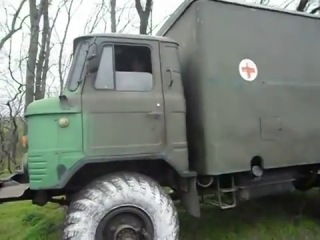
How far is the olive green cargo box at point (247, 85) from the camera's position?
18.1 feet

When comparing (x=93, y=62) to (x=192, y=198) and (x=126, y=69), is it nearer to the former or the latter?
(x=126, y=69)

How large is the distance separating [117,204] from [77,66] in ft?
5.09

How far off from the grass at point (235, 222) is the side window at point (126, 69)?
2.17m

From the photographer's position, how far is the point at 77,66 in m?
5.11

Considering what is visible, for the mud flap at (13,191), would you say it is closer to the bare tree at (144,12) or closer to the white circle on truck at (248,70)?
the white circle on truck at (248,70)

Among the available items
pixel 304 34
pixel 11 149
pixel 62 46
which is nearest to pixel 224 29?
pixel 304 34

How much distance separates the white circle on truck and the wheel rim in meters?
2.12

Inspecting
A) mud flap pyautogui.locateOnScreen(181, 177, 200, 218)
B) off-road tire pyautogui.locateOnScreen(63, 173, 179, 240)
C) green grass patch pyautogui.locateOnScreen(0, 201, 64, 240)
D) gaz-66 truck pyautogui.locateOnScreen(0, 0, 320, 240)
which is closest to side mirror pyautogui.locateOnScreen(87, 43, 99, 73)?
gaz-66 truck pyautogui.locateOnScreen(0, 0, 320, 240)

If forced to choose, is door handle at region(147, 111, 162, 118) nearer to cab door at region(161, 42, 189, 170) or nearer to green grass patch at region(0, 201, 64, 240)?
cab door at region(161, 42, 189, 170)

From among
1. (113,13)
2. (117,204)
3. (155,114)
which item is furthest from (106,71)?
(113,13)

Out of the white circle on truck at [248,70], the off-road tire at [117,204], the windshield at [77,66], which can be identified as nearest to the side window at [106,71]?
the windshield at [77,66]

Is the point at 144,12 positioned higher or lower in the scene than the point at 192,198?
higher

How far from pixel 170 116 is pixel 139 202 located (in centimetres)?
102

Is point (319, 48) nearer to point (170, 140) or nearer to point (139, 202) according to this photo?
point (170, 140)
